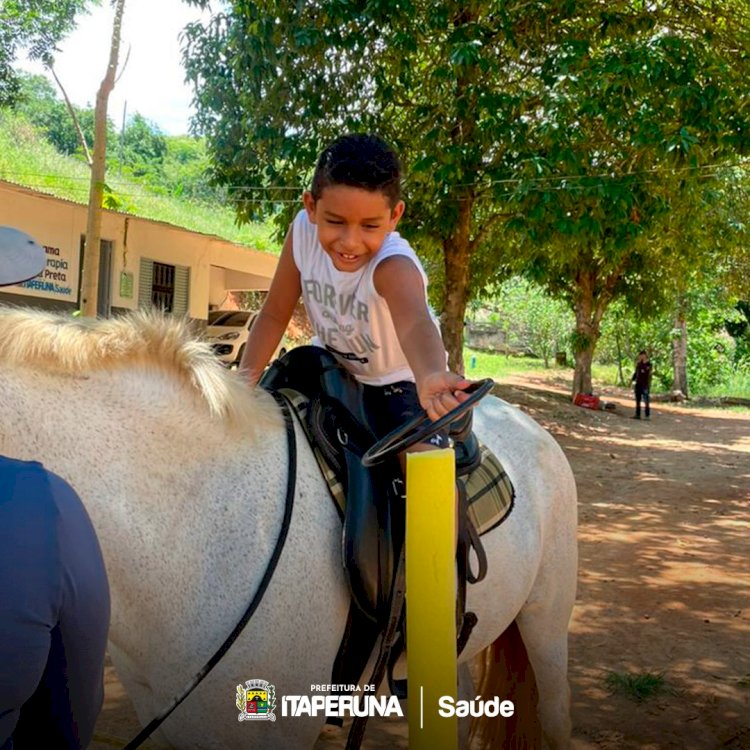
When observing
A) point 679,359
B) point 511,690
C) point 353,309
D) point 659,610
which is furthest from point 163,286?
point 679,359

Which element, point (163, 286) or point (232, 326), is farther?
point (232, 326)

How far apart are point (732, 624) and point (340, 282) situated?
Answer: 4348mm

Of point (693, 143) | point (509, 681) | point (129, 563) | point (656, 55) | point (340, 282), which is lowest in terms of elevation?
point (509, 681)

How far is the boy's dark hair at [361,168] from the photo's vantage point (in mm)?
1952

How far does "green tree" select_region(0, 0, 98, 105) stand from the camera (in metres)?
17.8

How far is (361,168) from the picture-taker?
1.95 meters

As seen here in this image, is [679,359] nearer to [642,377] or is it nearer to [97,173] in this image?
[642,377]

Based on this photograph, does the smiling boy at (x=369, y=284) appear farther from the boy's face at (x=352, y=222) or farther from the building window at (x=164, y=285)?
the building window at (x=164, y=285)

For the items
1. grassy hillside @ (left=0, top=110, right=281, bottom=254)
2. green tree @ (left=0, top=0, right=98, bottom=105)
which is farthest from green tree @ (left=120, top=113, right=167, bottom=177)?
green tree @ (left=0, top=0, right=98, bottom=105)

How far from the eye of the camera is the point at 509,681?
303 centimetres

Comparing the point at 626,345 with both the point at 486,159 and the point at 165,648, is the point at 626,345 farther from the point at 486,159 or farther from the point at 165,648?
the point at 165,648

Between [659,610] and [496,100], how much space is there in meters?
5.76

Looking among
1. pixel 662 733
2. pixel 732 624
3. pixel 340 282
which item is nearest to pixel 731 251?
pixel 732 624

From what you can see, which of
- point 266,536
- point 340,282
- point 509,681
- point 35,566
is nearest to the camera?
point 35,566
